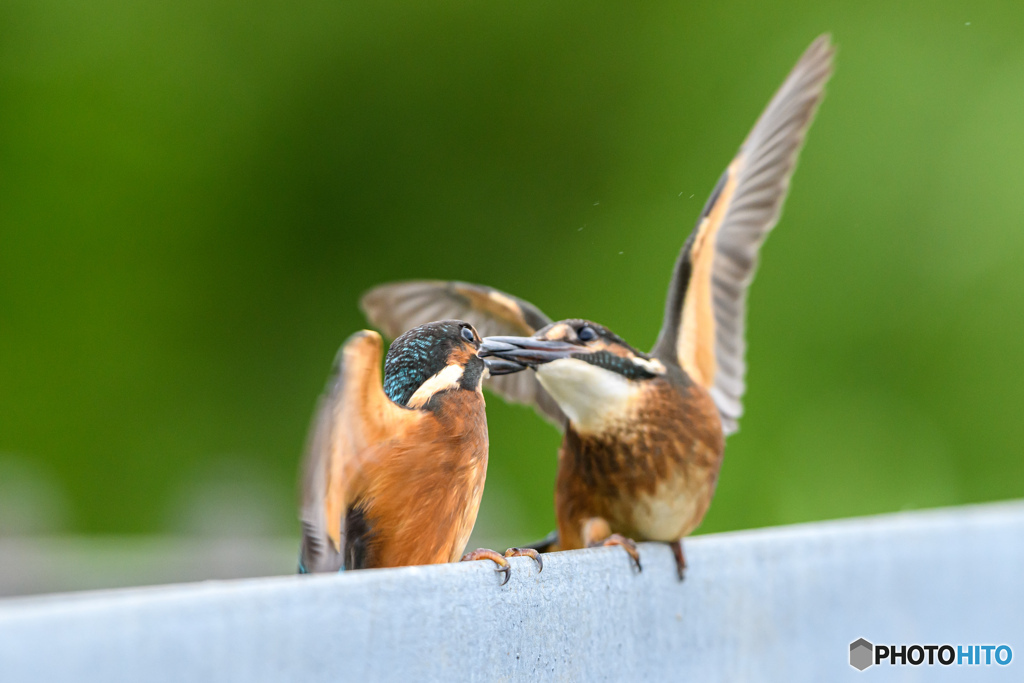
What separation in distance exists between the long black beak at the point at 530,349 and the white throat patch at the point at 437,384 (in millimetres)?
112

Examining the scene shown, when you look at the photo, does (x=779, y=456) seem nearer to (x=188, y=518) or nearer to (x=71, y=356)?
(x=188, y=518)

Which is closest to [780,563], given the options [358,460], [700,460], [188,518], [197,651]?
[700,460]

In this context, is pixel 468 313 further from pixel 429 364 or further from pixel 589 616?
pixel 589 616

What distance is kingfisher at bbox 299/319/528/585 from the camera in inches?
34.9

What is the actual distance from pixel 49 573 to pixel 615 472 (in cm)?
286

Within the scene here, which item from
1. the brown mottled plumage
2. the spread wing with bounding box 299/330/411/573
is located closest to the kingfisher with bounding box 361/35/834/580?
the brown mottled plumage

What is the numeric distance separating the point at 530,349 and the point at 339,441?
388mm

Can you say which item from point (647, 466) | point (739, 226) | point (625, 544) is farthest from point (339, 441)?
point (739, 226)

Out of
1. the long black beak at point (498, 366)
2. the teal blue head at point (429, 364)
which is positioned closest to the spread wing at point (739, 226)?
the long black beak at point (498, 366)

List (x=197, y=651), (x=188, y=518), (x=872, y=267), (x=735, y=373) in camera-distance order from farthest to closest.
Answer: (x=188, y=518)
(x=872, y=267)
(x=735, y=373)
(x=197, y=651)

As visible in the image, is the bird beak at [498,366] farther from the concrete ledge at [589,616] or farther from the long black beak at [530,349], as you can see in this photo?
the concrete ledge at [589,616]

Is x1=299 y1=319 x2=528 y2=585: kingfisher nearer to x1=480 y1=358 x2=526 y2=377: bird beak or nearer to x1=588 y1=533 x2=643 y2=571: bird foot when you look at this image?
x1=480 y1=358 x2=526 y2=377: bird beak

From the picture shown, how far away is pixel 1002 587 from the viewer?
1459mm

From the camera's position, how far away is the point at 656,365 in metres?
1.41
